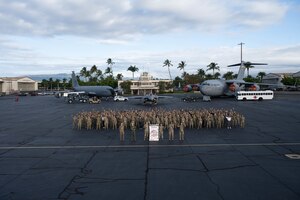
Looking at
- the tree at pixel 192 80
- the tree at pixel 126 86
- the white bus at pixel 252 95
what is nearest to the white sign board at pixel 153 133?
the white bus at pixel 252 95

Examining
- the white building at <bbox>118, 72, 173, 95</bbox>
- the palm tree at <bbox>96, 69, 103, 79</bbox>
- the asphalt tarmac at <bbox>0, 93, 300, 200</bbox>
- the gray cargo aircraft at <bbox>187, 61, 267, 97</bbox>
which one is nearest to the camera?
the asphalt tarmac at <bbox>0, 93, 300, 200</bbox>

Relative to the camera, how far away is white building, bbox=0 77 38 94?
160 meters

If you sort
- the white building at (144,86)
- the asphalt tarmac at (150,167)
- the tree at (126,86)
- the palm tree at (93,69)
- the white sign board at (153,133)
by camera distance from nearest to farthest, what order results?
the asphalt tarmac at (150,167), the white sign board at (153,133), the white building at (144,86), the tree at (126,86), the palm tree at (93,69)

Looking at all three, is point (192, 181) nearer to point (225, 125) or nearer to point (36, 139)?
point (36, 139)

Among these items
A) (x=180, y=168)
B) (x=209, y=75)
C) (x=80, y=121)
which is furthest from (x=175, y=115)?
(x=209, y=75)

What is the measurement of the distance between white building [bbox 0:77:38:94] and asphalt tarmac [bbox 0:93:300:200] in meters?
153

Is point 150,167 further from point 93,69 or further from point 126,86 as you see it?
point 93,69

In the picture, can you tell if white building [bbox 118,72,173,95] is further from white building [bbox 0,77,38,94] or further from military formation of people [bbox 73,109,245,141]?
military formation of people [bbox 73,109,245,141]

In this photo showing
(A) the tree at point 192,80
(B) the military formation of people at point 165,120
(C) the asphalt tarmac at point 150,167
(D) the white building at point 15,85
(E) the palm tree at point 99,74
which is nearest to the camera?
(C) the asphalt tarmac at point 150,167

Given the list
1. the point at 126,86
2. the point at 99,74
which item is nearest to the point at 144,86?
the point at 126,86

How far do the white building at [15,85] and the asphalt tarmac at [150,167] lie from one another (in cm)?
15310

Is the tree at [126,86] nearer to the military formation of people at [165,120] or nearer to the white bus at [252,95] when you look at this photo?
the white bus at [252,95]

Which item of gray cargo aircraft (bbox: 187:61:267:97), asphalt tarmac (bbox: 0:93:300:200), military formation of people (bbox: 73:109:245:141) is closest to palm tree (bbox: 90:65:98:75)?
gray cargo aircraft (bbox: 187:61:267:97)

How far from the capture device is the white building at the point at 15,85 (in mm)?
160175
